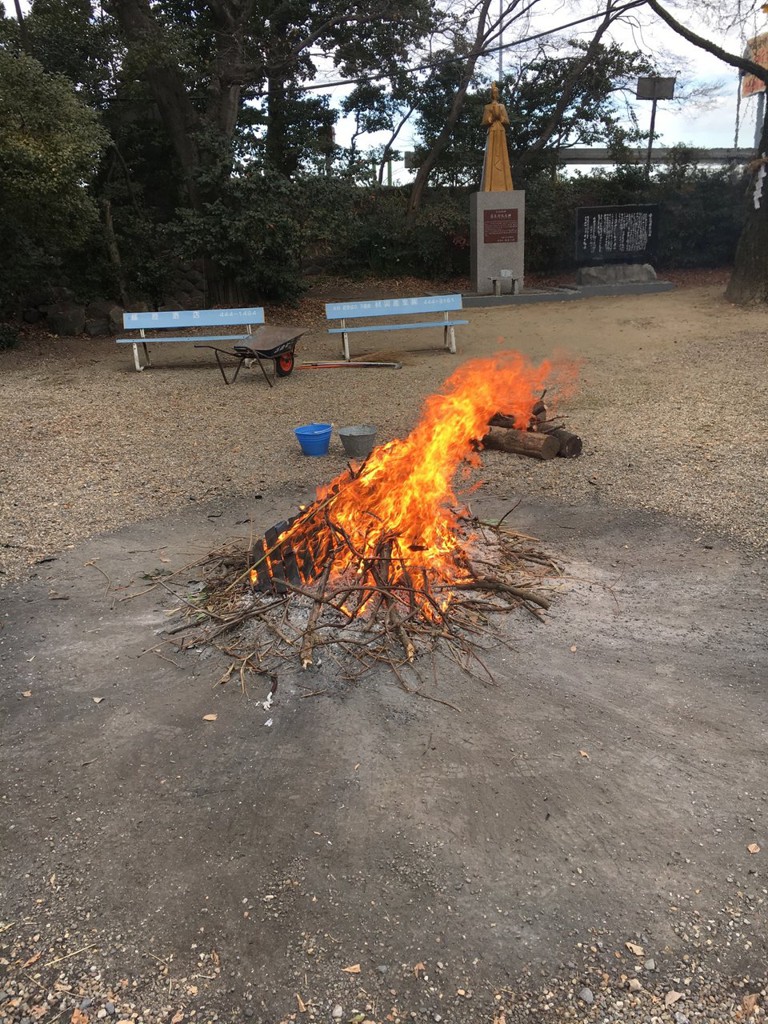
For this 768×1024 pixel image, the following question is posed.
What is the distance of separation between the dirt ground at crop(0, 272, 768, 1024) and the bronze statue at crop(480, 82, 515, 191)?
54.3 ft

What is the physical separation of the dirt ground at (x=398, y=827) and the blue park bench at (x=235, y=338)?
669cm

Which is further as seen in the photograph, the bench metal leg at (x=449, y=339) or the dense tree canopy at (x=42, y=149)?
the bench metal leg at (x=449, y=339)

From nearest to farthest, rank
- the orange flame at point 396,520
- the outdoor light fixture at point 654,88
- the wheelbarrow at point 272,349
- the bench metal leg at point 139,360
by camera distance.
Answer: the orange flame at point 396,520 < the wheelbarrow at point 272,349 < the bench metal leg at point 139,360 < the outdoor light fixture at point 654,88

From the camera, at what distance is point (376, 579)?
3725 mm

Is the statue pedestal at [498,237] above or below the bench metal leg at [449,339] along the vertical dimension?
above

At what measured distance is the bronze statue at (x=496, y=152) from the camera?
17.9 m

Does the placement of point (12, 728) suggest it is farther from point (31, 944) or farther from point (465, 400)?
point (465, 400)

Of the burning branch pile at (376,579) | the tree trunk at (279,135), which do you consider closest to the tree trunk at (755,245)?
the tree trunk at (279,135)

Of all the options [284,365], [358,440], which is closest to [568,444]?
[358,440]

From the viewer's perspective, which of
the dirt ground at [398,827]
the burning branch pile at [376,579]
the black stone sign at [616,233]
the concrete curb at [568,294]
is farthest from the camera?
the black stone sign at [616,233]

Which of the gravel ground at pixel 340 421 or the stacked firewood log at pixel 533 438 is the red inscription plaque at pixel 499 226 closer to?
the gravel ground at pixel 340 421

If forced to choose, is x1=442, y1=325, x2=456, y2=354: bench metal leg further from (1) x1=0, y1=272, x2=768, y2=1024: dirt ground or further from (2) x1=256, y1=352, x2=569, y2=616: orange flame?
(1) x1=0, y1=272, x2=768, y2=1024: dirt ground

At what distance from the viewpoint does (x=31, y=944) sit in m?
2.17

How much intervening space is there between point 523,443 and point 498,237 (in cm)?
1291
